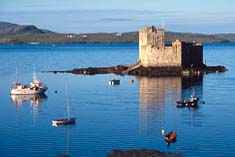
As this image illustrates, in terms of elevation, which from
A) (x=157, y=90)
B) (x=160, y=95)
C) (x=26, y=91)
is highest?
(x=157, y=90)

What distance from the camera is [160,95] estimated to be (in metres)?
48.9

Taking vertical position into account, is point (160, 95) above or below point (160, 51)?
below

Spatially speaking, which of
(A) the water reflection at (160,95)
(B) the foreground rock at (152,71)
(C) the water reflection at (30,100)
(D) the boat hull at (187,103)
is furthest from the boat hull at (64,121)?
(B) the foreground rock at (152,71)

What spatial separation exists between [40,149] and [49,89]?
86.4 ft

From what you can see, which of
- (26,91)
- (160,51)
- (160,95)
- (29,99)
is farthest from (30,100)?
(160,51)

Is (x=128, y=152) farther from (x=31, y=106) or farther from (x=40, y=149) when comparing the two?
(x=31, y=106)

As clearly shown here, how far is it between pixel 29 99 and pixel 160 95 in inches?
373

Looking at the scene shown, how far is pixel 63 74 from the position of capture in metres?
70.7

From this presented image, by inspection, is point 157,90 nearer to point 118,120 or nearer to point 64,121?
point 118,120

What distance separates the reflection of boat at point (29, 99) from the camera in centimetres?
4603

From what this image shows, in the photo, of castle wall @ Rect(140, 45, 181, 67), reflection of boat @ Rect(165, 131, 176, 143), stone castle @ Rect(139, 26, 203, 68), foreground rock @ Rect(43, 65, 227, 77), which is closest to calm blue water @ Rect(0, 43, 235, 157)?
reflection of boat @ Rect(165, 131, 176, 143)

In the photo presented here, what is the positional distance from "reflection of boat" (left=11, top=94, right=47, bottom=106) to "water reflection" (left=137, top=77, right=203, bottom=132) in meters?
7.09

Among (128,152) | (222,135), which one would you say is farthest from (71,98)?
(128,152)

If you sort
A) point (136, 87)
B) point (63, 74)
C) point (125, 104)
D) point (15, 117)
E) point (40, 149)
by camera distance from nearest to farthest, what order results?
point (40, 149), point (15, 117), point (125, 104), point (136, 87), point (63, 74)
